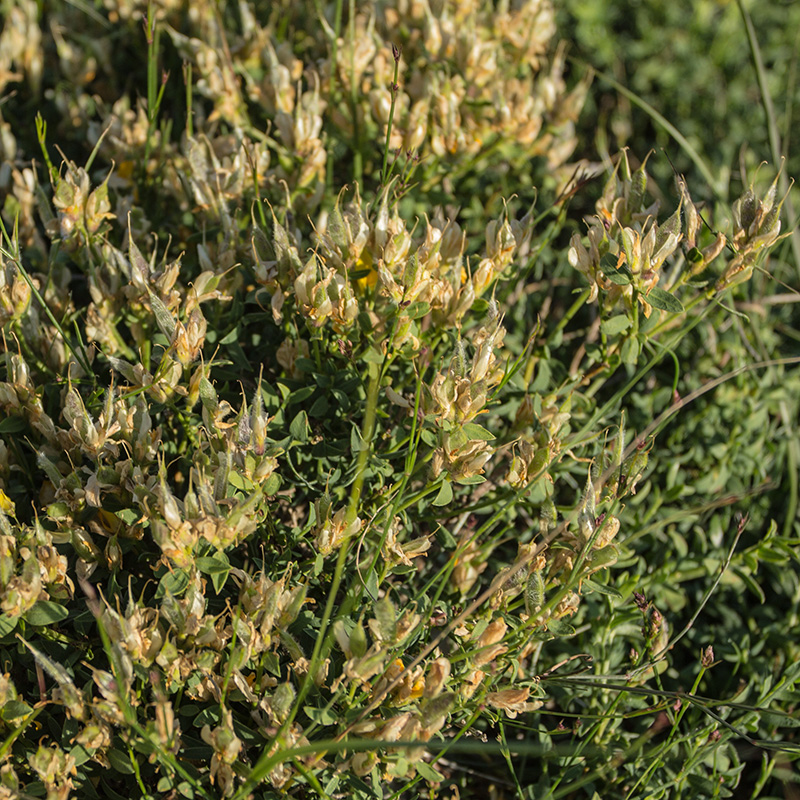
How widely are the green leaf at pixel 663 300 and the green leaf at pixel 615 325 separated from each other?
0.09 m

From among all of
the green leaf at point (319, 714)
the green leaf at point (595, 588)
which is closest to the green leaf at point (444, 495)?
the green leaf at point (595, 588)

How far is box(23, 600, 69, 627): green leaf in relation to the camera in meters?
1.29

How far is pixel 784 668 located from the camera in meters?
1.77

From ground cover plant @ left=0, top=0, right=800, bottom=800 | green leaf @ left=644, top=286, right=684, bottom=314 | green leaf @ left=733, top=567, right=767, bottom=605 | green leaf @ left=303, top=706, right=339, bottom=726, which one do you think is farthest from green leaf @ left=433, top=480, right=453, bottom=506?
green leaf @ left=733, top=567, right=767, bottom=605

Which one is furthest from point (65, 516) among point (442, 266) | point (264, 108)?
point (264, 108)

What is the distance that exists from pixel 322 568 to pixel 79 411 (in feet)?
1.63

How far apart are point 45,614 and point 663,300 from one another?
1.18 meters

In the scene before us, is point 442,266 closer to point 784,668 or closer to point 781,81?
point 784,668

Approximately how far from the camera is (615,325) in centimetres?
157

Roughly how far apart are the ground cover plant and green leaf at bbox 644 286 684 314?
0.08ft

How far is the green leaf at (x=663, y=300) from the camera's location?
1.48 meters

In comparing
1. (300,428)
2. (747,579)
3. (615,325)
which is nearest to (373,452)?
(300,428)

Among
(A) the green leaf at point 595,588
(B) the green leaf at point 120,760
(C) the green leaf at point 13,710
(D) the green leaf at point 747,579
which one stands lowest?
(D) the green leaf at point 747,579

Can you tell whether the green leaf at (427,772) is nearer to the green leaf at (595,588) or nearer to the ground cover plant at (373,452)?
the ground cover plant at (373,452)
